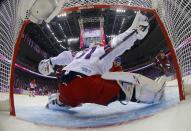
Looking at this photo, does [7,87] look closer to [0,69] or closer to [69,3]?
[0,69]

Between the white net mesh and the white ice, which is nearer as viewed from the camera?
the white ice

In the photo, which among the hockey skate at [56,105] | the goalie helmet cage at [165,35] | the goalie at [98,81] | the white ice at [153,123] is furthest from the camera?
the hockey skate at [56,105]

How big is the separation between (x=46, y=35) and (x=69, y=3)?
6809mm

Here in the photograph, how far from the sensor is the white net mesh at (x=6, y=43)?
224 centimetres

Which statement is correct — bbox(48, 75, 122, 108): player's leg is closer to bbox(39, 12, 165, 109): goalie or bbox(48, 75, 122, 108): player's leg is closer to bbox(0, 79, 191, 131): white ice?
bbox(39, 12, 165, 109): goalie

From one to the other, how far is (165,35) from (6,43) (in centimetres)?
121

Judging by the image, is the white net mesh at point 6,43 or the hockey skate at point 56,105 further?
the hockey skate at point 56,105

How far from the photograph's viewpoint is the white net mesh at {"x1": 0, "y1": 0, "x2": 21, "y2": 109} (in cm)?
224

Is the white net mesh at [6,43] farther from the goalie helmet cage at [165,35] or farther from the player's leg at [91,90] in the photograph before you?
the player's leg at [91,90]

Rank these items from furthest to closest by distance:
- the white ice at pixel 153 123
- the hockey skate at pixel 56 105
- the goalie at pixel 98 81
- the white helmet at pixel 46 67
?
1. the hockey skate at pixel 56 105
2. the white helmet at pixel 46 67
3. the goalie at pixel 98 81
4. the white ice at pixel 153 123

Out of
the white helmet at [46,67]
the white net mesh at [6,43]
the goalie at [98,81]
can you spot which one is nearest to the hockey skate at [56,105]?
the goalie at [98,81]

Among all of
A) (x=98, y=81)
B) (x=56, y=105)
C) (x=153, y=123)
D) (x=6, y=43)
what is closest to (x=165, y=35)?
(x=98, y=81)

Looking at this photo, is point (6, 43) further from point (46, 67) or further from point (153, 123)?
point (153, 123)

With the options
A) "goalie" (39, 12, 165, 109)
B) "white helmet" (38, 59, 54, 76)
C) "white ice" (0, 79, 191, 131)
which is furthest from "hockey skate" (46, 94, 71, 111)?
"white ice" (0, 79, 191, 131)
